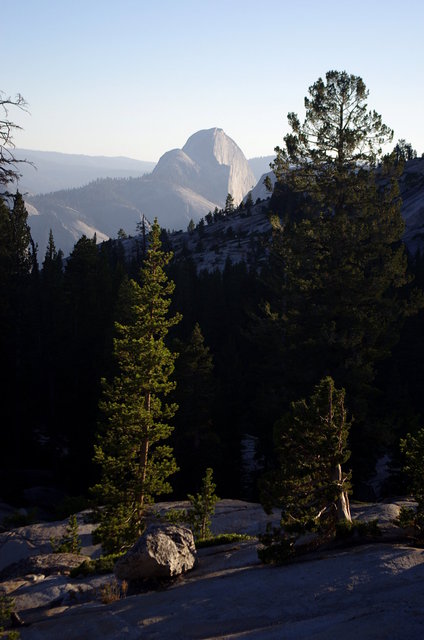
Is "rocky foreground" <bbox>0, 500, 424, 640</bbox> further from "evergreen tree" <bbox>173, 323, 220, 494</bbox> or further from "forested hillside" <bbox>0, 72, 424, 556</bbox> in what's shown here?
"evergreen tree" <bbox>173, 323, 220, 494</bbox>

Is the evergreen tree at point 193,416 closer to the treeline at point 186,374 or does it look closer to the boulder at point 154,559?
the treeline at point 186,374

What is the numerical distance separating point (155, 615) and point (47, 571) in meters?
8.33

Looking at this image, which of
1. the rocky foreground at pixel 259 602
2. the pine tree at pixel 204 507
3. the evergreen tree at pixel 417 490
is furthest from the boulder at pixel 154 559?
the pine tree at pixel 204 507

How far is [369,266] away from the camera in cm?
2941

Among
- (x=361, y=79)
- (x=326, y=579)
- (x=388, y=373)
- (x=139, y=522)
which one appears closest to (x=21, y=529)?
(x=139, y=522)

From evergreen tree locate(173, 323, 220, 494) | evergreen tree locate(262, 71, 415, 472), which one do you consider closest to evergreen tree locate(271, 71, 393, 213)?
evergreen tree locate(262, 71, 415, 472)

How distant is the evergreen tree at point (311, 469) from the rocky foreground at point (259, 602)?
1.00 meters

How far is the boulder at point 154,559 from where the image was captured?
14.0 meters

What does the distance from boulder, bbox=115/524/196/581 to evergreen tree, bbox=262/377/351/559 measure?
2372 mm

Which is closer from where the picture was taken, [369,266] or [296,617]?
[296,617]

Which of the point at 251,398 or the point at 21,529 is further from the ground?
the point at 251,398

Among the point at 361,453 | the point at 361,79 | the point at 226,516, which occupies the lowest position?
the point at 226,516

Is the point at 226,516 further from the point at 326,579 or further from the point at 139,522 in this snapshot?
the point at 326,579

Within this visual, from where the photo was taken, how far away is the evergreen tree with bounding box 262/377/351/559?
1434 cm
